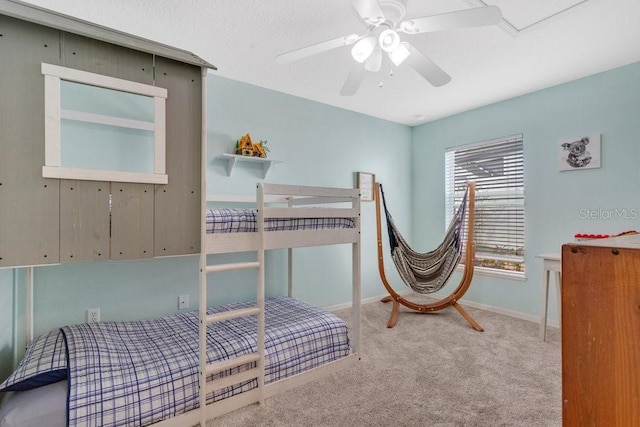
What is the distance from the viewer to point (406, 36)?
85.7 inches

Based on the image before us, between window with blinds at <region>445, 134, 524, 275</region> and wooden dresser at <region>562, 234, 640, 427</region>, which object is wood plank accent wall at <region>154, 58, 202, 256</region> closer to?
wooden dresser at <region>562, 234, 640, 427</region>

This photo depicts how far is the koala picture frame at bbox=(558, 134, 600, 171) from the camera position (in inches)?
108

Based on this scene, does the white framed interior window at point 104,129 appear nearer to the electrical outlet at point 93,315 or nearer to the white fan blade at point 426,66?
the electrical outlet at point 93,315

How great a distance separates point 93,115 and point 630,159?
4.20 m

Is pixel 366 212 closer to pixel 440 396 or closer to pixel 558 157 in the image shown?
pixel 558 157

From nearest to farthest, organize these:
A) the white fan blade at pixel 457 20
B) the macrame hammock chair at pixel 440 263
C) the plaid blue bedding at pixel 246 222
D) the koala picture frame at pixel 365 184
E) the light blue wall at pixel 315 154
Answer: the white fan blade at pixel 457 20
the plaid blue bedding at pixel 246 222
the light blue wall at pixel 315 154
the macrame hammock chair at pixel 440 263
the koala picture frame at pixel 365 184

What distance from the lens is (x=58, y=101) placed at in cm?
133

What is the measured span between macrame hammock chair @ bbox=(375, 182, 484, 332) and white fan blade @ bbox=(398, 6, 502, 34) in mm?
1812

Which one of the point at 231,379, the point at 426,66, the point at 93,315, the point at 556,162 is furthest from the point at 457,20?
the point at 93,315

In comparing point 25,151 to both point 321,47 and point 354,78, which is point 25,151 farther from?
point 354,78

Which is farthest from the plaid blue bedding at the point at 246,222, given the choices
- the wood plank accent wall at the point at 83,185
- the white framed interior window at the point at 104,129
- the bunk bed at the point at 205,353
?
the white framed interior window at the point at 104,129

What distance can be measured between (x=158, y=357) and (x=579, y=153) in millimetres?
3713

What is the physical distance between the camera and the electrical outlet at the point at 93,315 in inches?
87.8

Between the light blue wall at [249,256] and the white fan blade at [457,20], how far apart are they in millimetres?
1782
